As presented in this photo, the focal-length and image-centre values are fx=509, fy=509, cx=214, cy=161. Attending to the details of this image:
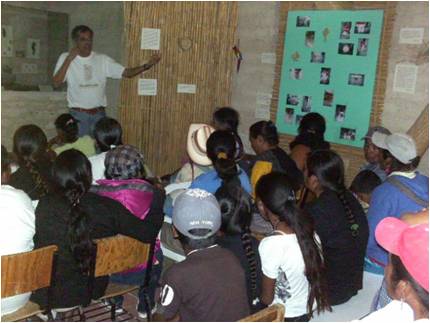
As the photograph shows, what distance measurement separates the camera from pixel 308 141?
3.68 m

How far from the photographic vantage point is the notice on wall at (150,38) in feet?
14.5

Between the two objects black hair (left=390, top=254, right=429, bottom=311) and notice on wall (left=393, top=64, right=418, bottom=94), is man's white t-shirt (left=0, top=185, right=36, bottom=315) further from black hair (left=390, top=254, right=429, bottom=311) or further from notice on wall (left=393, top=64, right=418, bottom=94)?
notice on wall (left=393, top=64, right=418, bottom=94)

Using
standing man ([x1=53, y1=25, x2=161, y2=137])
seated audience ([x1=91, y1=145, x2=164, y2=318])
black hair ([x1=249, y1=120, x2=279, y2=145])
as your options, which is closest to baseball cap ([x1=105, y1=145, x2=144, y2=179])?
seated audience ([x1=91, y1=145, x2=164, y2=318])

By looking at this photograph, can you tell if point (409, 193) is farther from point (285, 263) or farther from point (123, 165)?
point (123, 165)

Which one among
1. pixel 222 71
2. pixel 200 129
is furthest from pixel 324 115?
pixel 200 129

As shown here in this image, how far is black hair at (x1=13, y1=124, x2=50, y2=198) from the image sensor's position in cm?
266

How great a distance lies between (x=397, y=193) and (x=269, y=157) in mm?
1021

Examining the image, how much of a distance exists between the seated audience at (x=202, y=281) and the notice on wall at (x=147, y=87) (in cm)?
290

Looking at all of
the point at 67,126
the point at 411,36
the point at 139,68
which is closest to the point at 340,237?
the point at 67,126

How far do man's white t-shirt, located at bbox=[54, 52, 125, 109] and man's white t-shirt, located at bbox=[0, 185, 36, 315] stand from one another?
2.55 meters

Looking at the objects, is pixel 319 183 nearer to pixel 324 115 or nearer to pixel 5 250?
pixel 5 250

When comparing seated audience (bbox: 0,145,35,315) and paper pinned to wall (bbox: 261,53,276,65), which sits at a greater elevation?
paper pinned to wall (bbox: 261,53,276,65)

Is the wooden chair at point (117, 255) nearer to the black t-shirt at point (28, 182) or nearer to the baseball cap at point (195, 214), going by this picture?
the baseball cap at point (195, 214)

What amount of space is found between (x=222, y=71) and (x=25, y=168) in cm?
255
